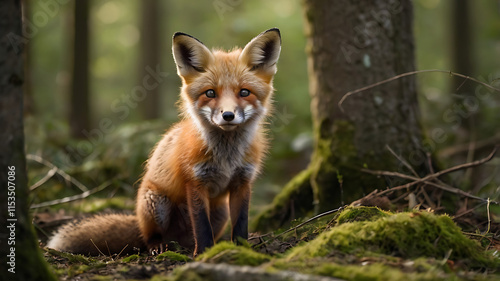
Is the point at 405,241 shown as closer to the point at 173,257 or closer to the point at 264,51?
the point at 173,257

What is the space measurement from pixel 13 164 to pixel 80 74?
9522 mm

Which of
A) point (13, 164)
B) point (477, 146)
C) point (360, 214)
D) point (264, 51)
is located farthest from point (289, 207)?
point (477, 146)

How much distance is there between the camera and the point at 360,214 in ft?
12.8

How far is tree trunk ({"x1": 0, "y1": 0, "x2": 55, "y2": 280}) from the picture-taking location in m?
2.71

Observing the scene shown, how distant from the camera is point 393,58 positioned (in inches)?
217

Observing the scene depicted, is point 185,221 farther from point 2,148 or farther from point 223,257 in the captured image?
point 2,148

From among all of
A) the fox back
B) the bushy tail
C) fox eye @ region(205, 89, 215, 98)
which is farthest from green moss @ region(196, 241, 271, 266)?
the bushy tail

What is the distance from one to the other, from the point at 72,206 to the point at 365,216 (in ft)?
17.3

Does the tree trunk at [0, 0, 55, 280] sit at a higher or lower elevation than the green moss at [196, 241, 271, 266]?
higher

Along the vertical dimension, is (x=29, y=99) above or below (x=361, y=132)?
above

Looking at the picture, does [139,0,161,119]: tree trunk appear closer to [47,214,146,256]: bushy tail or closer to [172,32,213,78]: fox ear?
[47,214,146,256]: bushy tail

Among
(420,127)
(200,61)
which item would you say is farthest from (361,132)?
(200,61)

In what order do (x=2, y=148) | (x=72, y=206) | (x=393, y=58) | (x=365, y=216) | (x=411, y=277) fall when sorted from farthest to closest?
(x=72, y=206) → (x=393, y=58) → (x=365, y=216) → (x=2, y=148) → (x=411, y=277)

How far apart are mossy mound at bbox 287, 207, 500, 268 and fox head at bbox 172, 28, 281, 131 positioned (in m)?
1.45
